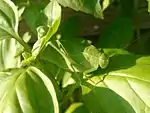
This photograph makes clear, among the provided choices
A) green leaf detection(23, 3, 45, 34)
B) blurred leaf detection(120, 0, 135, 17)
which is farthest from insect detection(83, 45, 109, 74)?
blurred leaf detection(120, 0, 135, 17)

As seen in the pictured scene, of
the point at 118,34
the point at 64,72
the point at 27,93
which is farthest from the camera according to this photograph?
the point at 118,34

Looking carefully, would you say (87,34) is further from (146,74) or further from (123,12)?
(146,74)

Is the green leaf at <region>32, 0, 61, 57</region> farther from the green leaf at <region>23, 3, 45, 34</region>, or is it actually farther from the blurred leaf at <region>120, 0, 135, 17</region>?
the blurred leaf at <region>120, 0, 135, 17</region>

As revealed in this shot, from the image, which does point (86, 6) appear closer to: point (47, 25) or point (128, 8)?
point (47, 25)

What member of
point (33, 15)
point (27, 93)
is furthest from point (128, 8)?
point (27, 93)

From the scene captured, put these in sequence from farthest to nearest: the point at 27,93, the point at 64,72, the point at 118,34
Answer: the point at 118,34 < the point at 64,72 < the point at 27,93

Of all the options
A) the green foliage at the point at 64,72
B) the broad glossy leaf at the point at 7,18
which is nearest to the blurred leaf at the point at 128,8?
Result: the green foliage at the point at 64,72

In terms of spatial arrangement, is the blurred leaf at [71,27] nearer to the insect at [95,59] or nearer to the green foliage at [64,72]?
the green foliage at [64,72]

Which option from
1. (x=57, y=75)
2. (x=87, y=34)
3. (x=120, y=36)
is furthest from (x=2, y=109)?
(x=87, y=34)
